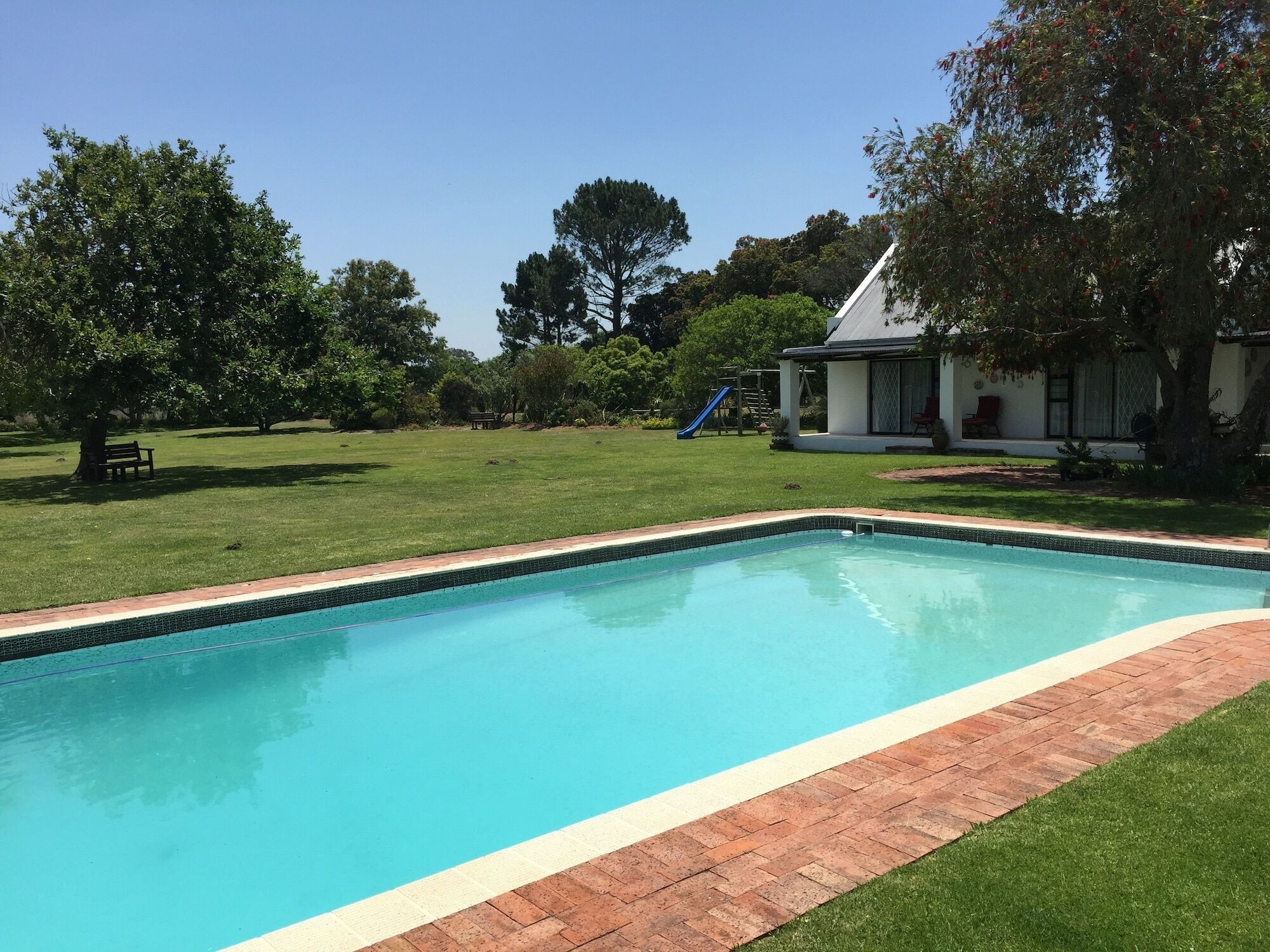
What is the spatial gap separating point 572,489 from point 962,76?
9.28 m

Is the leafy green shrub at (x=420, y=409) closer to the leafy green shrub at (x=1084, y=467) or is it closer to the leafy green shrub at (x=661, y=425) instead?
the leafy green shrub at (x=661, y=425)

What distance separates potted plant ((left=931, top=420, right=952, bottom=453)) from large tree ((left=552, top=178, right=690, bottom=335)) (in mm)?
43823

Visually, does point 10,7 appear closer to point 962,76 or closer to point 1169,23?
point 962,76

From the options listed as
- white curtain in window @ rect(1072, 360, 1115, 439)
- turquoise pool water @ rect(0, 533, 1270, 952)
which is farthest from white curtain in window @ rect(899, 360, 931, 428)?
turquoise pool water @ rect(0, 533, 1270, 952)

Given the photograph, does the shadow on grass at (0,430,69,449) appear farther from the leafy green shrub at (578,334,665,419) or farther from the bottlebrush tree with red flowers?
the bottlebrush tree with red flowers

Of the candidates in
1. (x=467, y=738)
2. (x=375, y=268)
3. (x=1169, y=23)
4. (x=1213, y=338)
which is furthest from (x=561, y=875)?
(x=375, y=268)

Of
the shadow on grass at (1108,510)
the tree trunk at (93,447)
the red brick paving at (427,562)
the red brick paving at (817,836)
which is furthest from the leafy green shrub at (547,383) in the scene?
the red brick paving at (817,836)

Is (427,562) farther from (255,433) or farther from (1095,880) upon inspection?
(255,433)

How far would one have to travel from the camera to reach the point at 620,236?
2525 inches

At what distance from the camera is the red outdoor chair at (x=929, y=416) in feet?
79.8

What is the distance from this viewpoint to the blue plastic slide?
30922 millimetres

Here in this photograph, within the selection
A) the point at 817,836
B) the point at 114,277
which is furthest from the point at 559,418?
the point at 817,836

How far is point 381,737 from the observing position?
6234 millimetres

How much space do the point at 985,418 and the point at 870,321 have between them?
4664 millimetres
